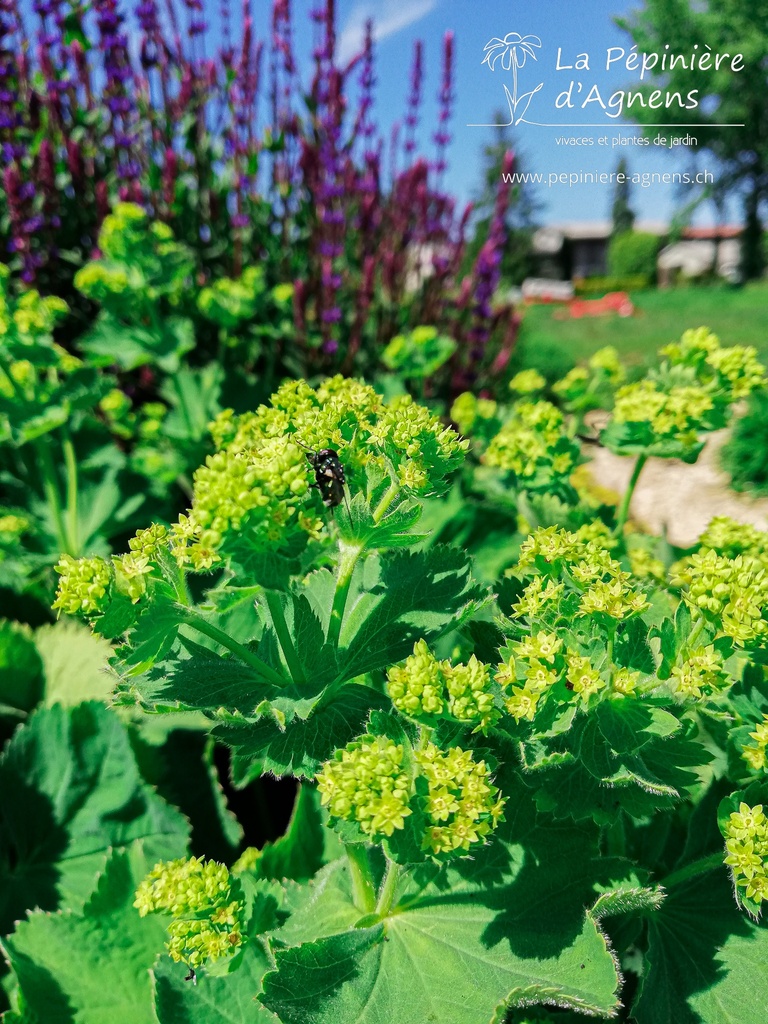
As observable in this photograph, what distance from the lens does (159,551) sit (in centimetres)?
105

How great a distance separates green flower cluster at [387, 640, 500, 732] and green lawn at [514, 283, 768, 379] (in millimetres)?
6320

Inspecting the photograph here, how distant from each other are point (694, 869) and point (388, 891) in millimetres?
496

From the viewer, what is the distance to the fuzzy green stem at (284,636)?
1.03 m

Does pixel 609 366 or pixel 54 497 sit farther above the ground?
pixel 609 366

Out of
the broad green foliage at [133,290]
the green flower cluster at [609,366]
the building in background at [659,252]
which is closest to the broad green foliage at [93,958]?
the green flower cluster at [609,366]

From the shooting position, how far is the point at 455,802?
91cm

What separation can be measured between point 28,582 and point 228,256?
2163mm

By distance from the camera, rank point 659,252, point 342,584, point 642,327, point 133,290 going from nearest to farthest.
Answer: point 342,584
point 133,290
point 642,327
point 659,252

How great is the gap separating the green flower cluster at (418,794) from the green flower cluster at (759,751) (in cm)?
38

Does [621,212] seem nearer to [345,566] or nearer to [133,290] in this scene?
[133,290]

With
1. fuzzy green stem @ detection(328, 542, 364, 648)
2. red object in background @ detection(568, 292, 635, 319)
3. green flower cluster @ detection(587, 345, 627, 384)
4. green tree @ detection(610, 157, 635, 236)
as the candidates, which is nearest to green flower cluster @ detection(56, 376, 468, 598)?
fuzzy green stem @ detection(328, 542, 364, 648)

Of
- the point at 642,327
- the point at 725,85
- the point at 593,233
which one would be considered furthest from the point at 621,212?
the point at 642,327

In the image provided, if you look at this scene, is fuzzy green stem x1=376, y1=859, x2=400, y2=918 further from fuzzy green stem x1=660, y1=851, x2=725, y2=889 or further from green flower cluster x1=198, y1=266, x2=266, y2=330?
green flower cluster x1=198, y1=266, x2=266, y2=330

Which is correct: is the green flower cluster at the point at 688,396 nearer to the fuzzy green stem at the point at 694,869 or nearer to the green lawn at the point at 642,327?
the fuzzy green stem at the point at 694,869
